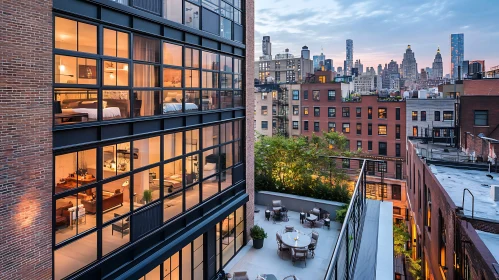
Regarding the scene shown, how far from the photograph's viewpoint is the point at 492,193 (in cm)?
1789

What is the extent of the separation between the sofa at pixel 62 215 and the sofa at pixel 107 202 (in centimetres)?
40

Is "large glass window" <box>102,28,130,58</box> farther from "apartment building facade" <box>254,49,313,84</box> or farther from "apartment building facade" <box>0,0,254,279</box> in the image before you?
"apartment building facade" <box>254,49,313,84</box>

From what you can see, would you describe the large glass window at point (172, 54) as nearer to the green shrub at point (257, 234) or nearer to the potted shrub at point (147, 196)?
the potted shrub at point (147, 196)

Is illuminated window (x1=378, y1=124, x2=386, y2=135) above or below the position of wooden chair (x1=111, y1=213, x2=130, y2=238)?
above

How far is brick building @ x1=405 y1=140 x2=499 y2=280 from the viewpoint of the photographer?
12500 millimetres

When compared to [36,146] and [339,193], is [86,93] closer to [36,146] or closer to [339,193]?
[36,146]

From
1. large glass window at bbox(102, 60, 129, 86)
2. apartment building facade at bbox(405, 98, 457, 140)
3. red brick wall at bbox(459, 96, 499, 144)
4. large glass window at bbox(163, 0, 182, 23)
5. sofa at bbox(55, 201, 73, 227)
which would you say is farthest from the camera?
apartment building facade at bbox(405, 98, 457, 140)

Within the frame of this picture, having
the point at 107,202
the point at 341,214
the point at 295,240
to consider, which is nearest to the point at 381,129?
the point at 341,214

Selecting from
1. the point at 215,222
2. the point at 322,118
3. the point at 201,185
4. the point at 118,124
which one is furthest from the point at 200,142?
the point at 322,118

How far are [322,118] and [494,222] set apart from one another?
45.9m

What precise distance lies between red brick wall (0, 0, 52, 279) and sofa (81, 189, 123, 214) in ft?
3.40

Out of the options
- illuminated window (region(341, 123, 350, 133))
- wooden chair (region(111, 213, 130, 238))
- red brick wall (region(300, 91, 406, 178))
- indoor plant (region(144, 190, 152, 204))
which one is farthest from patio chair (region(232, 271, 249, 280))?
illuminated window (region(341, 123, 350, 133))

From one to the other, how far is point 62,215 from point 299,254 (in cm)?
1091

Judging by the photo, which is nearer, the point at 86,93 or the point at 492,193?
the point at 86,93
